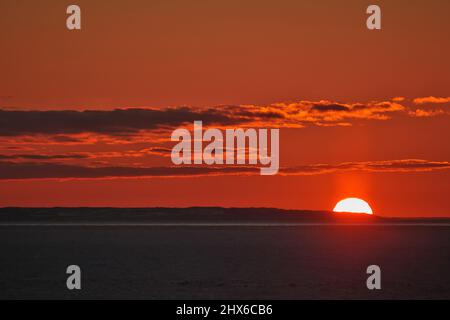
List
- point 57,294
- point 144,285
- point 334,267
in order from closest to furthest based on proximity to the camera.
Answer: point 57,294, point 144,285, point 334,267

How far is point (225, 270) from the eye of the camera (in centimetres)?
4975

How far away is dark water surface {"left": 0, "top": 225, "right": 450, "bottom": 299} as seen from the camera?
40906 mm

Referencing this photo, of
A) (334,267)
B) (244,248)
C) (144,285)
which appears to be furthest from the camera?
(244,248)

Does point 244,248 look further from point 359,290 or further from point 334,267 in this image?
point 359,290

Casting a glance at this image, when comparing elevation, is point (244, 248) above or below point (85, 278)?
above

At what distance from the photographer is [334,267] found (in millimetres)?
52125

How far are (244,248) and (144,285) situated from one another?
2588 centimetres

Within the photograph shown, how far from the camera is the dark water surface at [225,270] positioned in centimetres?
4091
